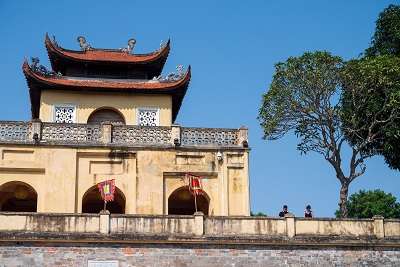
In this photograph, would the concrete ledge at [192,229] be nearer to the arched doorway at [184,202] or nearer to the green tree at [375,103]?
the arched doorway at [184,202]

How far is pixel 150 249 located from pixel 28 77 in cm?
1156

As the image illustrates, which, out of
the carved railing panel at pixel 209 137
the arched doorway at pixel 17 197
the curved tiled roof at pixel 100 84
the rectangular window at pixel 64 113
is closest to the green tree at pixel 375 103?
the carved railing panel at pixel 209 137

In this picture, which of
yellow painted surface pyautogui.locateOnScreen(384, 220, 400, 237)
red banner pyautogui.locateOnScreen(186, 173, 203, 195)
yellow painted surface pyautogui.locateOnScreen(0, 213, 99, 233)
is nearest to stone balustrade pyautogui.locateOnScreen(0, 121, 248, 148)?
red banner pyautogui.locateOnScreen(186, 173, 203, 195)

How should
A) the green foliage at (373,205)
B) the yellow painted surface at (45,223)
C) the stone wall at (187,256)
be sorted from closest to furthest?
1. the stone wall at (187,256)
2. the yellow painted surface at (45,223)
3. the green foliage at (373,205)

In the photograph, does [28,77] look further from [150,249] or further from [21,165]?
[150,249]

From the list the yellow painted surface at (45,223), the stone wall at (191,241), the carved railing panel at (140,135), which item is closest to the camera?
the stone wall at (191,241)

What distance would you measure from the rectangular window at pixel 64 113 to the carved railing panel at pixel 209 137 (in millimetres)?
5561

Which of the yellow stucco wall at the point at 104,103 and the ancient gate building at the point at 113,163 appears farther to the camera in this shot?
the yellow stucco wall at the point at 104,103

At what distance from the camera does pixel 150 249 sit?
72.3 ft

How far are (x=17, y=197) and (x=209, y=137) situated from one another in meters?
8.47

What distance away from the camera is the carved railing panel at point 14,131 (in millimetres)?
26781

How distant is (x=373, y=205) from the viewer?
50.4 metres

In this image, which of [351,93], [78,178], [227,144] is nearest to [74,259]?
[78,178]

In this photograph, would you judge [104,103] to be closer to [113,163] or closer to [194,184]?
[113,163]
